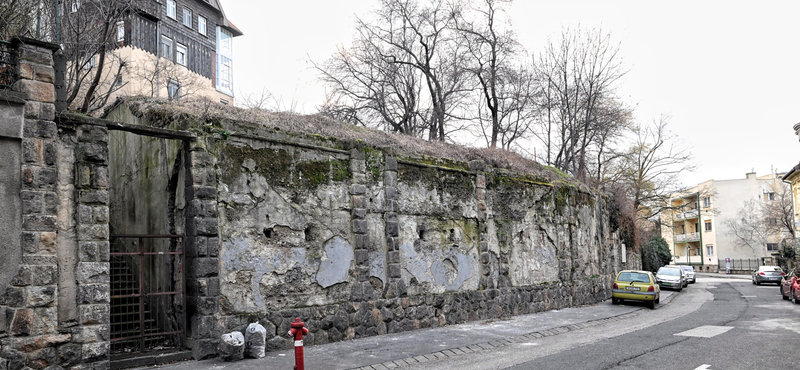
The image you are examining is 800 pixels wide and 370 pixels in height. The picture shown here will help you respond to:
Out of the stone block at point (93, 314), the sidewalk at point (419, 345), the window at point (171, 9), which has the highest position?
the window at point (171, 9)

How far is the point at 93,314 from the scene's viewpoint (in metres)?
8.12

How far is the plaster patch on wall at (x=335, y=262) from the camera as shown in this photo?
11.5 m

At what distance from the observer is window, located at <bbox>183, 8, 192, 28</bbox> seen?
1175 inches

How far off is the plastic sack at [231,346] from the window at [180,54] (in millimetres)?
23338

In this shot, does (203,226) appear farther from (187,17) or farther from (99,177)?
(187,17)

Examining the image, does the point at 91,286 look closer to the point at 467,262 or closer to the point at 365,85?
the point at 467,262

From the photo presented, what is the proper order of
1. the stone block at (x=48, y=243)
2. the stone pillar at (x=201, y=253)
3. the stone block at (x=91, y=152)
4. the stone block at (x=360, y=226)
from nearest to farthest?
the stone block at (x=48, y=243) < the stone block at (x=91, y=152) < the stone pillar at (x=201, y=253) < the stone block at (x=360, y=226)

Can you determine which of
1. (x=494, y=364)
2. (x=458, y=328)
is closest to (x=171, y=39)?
(x=458, y=328)

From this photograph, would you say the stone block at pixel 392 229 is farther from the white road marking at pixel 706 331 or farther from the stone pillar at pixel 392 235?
the white road marking at pixel 706 331

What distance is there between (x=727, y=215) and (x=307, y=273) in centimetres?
6474

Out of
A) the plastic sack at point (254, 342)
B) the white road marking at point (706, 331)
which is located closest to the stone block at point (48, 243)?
the plastic sack at point (254, 342)

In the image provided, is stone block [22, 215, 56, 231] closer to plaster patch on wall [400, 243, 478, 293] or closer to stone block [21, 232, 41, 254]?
stone block [21, 232, 41, 254]

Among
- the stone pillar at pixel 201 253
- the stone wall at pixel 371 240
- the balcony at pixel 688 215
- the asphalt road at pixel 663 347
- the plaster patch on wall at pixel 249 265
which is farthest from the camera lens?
the balcony at pixel 688 215

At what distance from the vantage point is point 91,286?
321 inches
